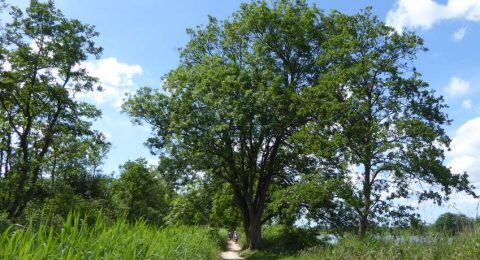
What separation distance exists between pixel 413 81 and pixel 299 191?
7013mm

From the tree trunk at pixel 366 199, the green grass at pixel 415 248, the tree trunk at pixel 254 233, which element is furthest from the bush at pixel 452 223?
the tree trunk at pixel 254 233

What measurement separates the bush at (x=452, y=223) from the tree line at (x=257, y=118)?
610 centimetres

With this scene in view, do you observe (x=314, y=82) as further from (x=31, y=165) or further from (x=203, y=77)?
(x=31, y=165)

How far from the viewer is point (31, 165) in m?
25.0

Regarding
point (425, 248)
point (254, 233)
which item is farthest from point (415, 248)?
point (254, 233)

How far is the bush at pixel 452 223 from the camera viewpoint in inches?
453

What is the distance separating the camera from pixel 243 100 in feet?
85.3

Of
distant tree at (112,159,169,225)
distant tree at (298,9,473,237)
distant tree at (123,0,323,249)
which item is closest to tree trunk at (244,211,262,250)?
distant tree at (123,0,323,249)

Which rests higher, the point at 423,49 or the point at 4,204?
the point at 423,49

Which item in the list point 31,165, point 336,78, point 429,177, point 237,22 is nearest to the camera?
point 429,177

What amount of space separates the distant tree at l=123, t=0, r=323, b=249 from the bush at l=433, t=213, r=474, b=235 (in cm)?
1295

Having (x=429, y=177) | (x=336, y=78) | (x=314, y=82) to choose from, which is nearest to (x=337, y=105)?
(x=336, y=78)

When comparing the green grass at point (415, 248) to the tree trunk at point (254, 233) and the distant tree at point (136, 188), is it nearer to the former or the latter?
the tree trunk at point (254, 233)

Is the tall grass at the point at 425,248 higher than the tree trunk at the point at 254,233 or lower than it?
lower
